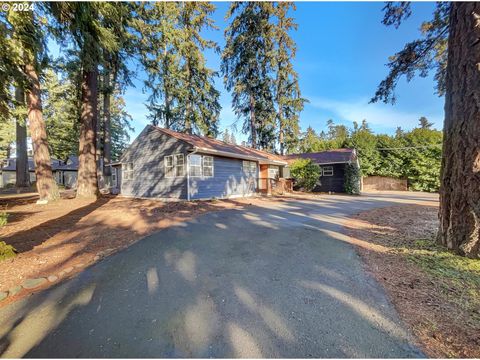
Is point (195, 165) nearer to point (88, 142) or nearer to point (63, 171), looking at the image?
point (88, 142)

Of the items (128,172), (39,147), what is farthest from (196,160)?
(39,147)

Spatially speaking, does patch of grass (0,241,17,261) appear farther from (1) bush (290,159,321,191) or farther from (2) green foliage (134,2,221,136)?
(1) bush (290,159,321,191)

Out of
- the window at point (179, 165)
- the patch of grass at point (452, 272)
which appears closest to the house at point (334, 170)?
the window at point (179, 165)

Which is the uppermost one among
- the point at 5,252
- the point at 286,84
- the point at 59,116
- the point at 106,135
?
the point at 286,84

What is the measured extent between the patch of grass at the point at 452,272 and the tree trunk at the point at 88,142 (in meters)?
13.2

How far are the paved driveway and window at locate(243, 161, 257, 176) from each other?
11054 mm

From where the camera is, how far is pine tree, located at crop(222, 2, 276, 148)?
72.9 feet

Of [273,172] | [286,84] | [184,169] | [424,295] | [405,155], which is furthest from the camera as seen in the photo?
[286,84]

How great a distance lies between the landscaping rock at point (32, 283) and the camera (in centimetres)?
323

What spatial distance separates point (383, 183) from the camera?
23562mm

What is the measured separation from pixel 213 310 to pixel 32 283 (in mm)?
2931

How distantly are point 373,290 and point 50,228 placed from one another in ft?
25.5

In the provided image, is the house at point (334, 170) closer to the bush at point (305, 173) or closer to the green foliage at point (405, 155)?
the bush at point (305, 173)

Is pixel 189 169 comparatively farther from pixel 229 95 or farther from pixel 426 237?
pixel 229 95
